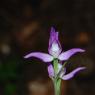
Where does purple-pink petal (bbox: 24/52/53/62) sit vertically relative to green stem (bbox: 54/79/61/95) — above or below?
above

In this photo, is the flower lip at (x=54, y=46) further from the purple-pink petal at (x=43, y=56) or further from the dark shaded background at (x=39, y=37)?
the dark shaded background at (x=39, y=37)

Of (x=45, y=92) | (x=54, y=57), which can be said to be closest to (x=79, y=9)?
(x=45, y=92)

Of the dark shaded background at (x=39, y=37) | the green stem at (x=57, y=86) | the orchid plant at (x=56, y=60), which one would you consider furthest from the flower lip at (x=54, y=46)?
the dark shaded background at (x=39, y=37)

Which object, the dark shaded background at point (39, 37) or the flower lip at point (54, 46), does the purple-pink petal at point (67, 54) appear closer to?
the flower lip at point (54, 46)

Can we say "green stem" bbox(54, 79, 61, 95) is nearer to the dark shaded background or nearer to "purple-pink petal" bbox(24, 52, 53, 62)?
"purple-pink petal" bbox(24, 52, 53, 62)

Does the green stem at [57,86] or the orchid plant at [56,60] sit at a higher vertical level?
the orchid plant at [56,60]

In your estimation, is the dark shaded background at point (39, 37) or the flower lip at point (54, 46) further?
the dark shaded background at point (39, 37)

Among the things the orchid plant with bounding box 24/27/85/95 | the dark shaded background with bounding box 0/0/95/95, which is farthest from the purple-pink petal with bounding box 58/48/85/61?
the dark shaded background with bounding box 0/0/95/95
